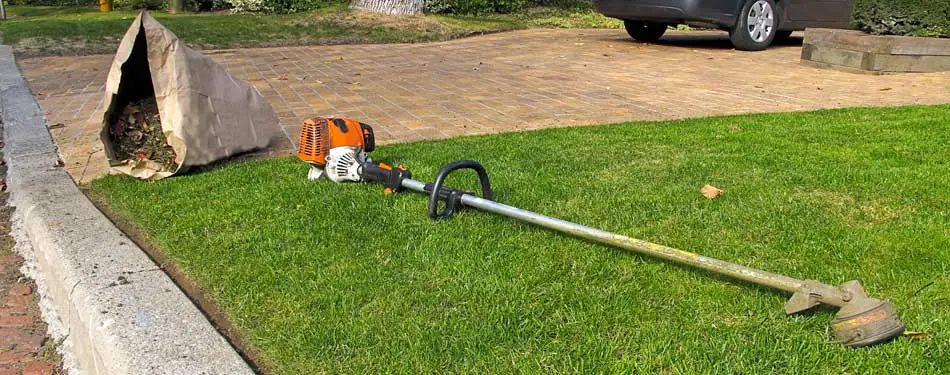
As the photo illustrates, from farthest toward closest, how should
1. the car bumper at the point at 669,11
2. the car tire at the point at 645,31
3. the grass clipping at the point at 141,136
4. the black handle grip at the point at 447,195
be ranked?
the car tire at the point at 645,31
the car bumper at the point at 669,11
the grass clipping at the point at 141,136
the black handle grip at the point at 447,195

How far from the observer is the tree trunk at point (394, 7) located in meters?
14.0

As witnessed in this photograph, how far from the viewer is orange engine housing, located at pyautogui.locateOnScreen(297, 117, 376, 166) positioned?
4.09m

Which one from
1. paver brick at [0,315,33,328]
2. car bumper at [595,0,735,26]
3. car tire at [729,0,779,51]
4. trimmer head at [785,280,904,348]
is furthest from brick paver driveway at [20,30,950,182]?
trimmer head at [785,280,904,348]

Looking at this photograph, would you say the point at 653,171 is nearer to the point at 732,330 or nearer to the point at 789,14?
the point at 732,330

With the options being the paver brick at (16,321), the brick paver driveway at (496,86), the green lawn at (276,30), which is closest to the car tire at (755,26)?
the brick paver driveway at (496,86)

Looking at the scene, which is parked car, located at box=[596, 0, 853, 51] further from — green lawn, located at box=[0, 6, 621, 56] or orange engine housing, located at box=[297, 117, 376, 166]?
orange engine housing, located at box=[297, 117, 376, 166]

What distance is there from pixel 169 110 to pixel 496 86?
12.6 ft

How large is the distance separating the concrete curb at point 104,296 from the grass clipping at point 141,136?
36 cm

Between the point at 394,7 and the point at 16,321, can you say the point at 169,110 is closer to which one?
the point at 16,321

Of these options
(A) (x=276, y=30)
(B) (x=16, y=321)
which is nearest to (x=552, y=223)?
(B) (x=16, y=321)

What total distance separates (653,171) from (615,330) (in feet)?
6.28

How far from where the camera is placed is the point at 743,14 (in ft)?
33.8

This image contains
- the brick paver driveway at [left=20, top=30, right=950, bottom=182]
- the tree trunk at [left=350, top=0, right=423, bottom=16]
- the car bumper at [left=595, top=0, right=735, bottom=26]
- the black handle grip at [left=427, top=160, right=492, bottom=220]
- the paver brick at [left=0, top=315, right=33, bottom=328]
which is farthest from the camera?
the tree trunk at [left=350, top=0, right=423, bottom=16]

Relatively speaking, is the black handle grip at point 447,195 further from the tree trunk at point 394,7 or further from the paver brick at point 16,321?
the tree trunk at point 394,7
